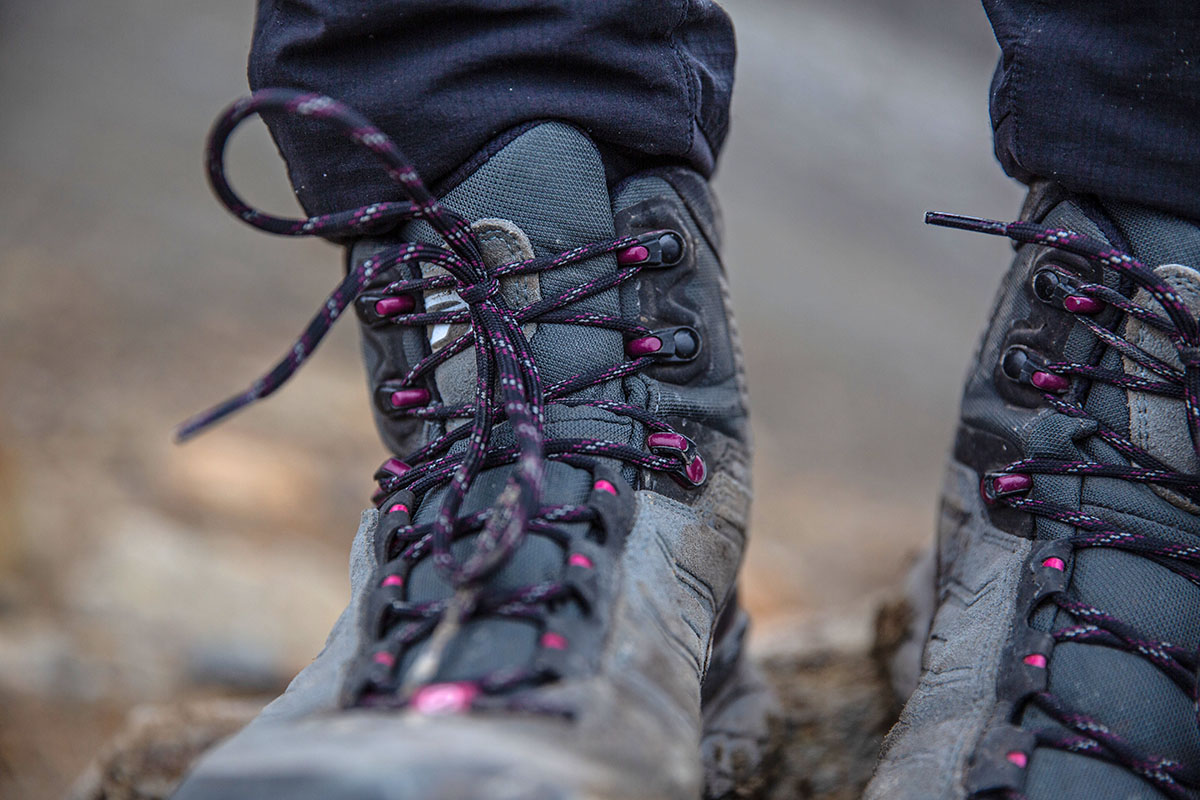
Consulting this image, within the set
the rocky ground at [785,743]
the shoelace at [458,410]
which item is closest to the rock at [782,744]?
the rocky ground at [785,743]

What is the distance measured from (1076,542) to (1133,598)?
40mm

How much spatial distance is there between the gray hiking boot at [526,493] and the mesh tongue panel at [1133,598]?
18 centimetres

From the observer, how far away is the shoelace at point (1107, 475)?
46 centimetres

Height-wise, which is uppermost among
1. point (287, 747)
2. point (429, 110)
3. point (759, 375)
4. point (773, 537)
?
point (429, 110)

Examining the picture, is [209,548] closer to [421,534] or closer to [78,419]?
[78,419]

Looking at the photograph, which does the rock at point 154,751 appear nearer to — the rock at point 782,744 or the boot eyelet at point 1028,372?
the rock at point 782,744

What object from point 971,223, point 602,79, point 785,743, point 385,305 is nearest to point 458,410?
point 385,305

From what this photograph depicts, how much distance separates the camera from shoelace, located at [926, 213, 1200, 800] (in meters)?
0.46

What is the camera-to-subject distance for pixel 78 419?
4.98 ft

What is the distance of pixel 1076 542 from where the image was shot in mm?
538

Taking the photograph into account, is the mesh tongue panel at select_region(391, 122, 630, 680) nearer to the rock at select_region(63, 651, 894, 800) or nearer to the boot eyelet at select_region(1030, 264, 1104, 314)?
the boot eyelet at select_region(1030, 264, 1104, 314)

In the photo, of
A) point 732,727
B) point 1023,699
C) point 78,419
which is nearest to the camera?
point 1023,699

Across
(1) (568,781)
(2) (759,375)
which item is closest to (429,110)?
(1) (568,781)

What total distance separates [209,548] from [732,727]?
2.84ft
